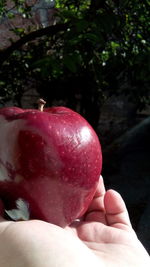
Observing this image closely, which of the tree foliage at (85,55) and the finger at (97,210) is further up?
the tree foliage at (85,55)

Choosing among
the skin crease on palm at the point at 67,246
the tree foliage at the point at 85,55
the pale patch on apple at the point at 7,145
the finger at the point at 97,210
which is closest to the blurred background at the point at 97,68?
the tree foliage at the point at 85,55

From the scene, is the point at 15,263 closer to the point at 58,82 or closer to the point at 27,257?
the point at 27,257

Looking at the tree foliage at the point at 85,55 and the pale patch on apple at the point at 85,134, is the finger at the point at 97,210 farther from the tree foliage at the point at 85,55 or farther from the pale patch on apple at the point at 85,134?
the tree foliage at the point at 85,55

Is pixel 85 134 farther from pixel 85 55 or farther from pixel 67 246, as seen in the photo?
pixel 85 55

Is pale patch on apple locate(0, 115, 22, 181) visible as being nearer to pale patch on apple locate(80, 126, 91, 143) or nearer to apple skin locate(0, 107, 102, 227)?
apple skin locate(0, 107, 102, 227)

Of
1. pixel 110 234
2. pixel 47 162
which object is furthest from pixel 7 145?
pixel 110 234
